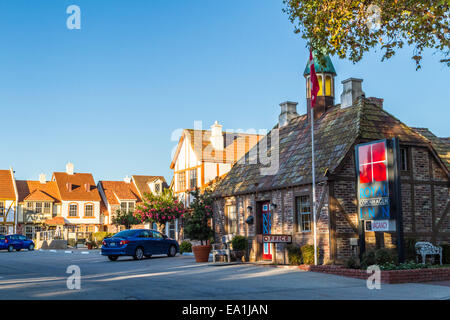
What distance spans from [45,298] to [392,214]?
985 cm

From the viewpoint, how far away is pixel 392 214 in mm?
15516

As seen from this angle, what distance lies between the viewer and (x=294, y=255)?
19.8 metres

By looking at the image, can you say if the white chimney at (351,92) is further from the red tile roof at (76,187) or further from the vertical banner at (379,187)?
the red tile roof at (76,187)

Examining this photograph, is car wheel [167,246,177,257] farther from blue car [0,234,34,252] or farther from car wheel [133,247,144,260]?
blue car [0,234,34,252]

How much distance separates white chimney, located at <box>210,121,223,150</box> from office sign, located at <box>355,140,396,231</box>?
909 inches

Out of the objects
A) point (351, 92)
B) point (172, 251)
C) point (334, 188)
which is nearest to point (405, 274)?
point (334, 188)

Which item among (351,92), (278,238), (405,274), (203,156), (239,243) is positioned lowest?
(405,274)

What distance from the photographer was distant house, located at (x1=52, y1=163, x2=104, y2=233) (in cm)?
6203

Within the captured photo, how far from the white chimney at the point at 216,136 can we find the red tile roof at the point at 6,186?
3090 cm

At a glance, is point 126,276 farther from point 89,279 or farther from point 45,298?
point 45,298

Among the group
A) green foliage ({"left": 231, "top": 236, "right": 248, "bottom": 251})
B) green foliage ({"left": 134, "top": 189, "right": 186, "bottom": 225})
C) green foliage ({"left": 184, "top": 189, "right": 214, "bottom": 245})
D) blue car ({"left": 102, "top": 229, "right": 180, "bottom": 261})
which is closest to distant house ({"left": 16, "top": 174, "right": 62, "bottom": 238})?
green foliage ({"left": 134, "top": 189, "right": 186, "bottom": 225})

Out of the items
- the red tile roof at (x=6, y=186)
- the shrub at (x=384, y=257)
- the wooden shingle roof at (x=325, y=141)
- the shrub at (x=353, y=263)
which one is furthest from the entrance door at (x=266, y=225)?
the red tile roof at (x=6, y=186)

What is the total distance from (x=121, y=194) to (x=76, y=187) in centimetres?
551

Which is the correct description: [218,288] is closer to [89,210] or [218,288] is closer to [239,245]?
[239,245]
